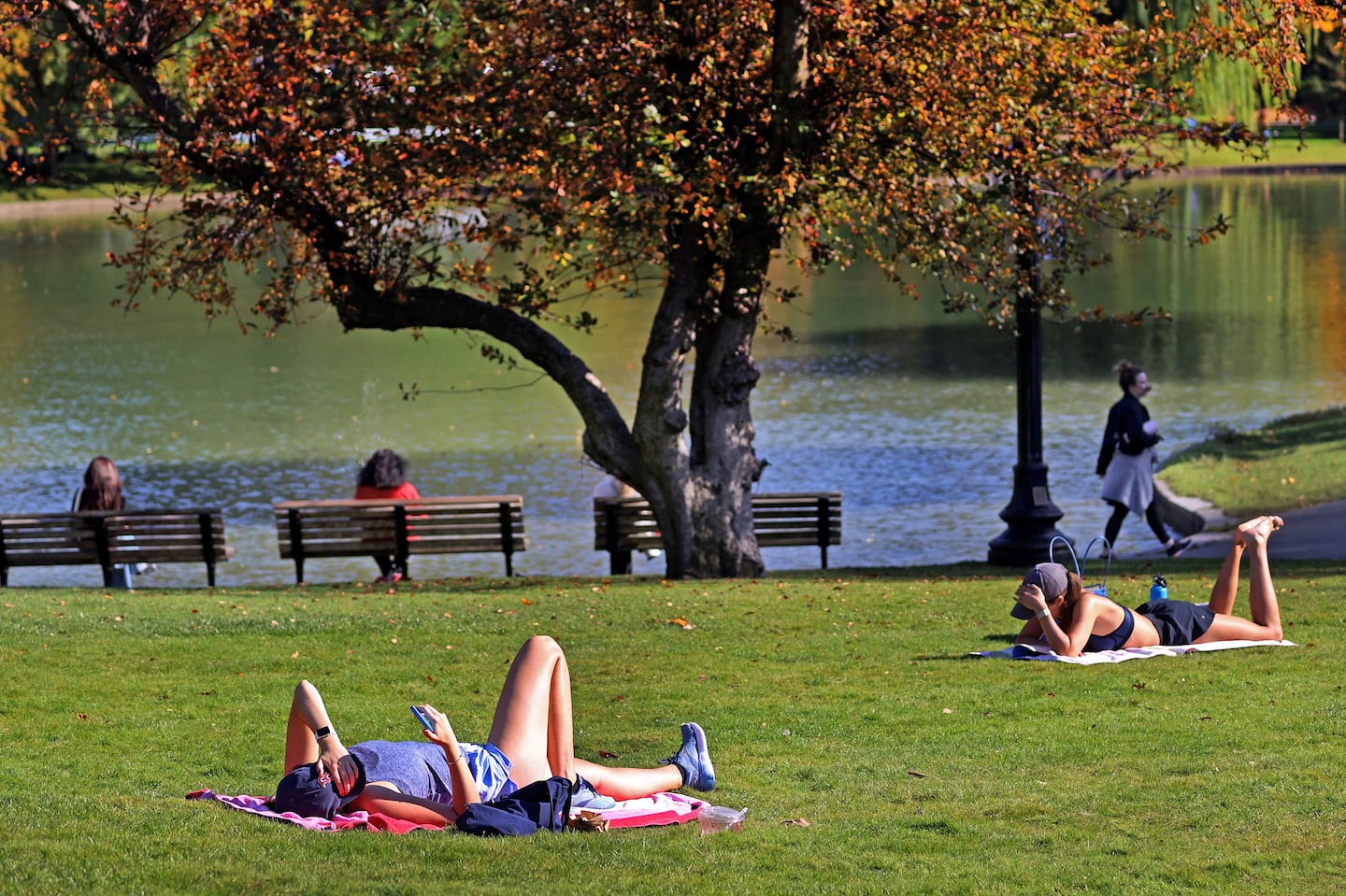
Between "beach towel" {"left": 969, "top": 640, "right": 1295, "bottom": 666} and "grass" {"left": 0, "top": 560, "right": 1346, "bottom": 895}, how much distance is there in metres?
0.12

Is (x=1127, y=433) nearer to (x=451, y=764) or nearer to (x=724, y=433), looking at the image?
(x=724, y=433)

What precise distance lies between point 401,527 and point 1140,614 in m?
7.10

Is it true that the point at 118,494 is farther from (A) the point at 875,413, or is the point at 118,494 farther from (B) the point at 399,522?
(A) the point at 875,413

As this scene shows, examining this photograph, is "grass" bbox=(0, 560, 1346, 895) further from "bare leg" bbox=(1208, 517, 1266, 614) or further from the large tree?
the large tree

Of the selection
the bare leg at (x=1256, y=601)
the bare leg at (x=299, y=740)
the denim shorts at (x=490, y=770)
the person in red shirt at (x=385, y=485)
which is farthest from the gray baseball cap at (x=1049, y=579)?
the person in red shirt at (x=385, y=485)

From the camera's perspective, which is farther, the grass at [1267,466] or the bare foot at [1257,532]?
the grass at [1267,466]

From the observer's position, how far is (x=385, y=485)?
14.8 m

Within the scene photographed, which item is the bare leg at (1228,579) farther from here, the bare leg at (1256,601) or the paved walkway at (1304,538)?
the paved walkway at (1304,538)

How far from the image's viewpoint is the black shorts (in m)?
9.03

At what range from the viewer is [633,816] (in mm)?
5863

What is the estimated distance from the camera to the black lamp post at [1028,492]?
14.5m

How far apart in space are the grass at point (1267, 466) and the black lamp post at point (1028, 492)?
10.2ft

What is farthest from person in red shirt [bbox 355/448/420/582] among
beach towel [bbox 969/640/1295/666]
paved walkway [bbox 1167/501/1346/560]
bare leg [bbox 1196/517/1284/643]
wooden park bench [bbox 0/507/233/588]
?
bare leg [bbox 1196/517/1284/643]

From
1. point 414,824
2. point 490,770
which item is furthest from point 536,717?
point 414,824
